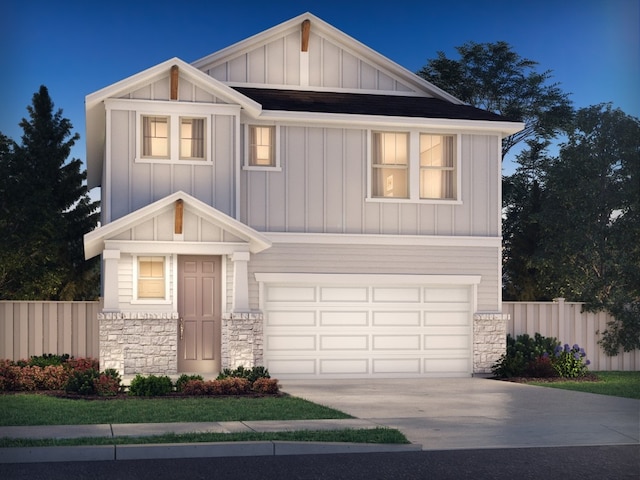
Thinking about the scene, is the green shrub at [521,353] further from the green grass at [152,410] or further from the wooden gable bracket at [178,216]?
the wooden gable bracket at [178,216]

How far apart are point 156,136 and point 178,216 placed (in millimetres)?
2400

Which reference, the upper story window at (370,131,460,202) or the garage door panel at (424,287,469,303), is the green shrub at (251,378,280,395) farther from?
the upper story window at (370,131,460,202)

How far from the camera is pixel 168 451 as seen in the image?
11.5 metres

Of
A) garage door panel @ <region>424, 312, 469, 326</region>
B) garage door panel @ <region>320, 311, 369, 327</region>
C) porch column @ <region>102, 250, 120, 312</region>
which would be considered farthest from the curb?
garage door panel @ <region>424, 312, 469, 326</region>

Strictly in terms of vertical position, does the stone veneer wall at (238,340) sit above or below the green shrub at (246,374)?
above

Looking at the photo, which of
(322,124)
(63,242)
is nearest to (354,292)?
(322,124)

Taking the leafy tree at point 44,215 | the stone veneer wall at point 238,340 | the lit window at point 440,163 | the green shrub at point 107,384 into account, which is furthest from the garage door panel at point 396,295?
the leafy tree at point 44,215

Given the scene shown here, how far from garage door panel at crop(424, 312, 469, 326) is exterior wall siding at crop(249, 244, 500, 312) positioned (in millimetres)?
459

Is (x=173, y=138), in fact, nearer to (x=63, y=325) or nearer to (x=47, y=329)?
(x=63, y=325)

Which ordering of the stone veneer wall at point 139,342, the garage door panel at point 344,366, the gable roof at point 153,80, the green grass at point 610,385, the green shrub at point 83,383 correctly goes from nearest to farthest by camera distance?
the green shrub at point 83,383 < the green grass at point 610,385 < the stone veneer wall at point 139,342 < the gable roof at point 153,80 < the garage door panel at point 344,366

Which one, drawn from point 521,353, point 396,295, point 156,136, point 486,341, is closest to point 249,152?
point 156,136

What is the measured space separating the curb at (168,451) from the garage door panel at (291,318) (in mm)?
11028

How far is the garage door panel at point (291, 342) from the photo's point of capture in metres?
23.0

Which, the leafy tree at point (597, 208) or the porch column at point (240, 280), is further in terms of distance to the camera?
the leafy tree at point (597, 208)
